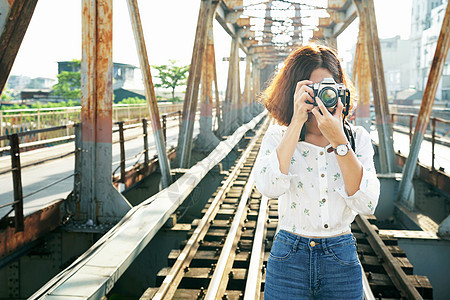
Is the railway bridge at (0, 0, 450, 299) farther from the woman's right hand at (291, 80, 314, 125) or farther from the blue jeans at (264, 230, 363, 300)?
the blue jeans at (264, 230, 363, 300)

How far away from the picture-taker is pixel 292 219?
5.75 feet

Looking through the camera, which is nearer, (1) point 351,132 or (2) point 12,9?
(1) point 351,132

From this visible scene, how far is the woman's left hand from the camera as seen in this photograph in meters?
1.60

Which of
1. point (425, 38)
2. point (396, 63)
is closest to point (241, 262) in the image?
point (425, 38)

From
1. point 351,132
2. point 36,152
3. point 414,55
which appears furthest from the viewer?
point 414,55

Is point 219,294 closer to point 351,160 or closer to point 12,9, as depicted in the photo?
point 351,160

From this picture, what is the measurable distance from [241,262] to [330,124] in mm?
3275

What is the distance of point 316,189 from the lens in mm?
1726

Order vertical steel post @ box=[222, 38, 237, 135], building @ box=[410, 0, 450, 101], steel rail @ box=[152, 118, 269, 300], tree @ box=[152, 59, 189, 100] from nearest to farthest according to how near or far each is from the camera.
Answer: steel rail @ box=[152, 118, 269, 300]
vertical steel post @ box=[222, 38, 237, 135]
building @ box=[410, 0, 450, 101]
tree @ box=[152, 59, 189, 100]

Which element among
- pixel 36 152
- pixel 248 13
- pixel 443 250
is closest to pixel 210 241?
pixel 443 250

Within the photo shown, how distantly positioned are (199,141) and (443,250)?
8.68 metres

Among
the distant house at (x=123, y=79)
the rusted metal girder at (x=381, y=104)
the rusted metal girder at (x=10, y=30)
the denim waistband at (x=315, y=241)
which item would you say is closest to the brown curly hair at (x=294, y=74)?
the denim waistband at (x=315, y=241)

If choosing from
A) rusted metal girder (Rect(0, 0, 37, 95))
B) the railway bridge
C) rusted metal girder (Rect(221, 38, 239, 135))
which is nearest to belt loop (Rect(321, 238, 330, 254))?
the railway bridge

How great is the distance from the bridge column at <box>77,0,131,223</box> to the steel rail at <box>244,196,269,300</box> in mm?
1783
